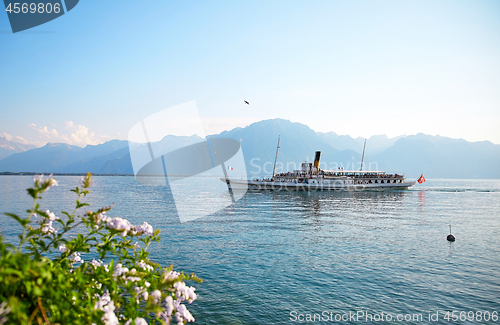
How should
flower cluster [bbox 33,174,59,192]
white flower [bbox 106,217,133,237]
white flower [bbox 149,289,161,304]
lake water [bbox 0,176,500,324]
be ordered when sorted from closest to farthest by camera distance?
flower cluster [bbox 33,174,59,192]
white flower [bbox 149,289,161,304]
white flower [bbox 106,217,133,237]
lake water [bbox 0,176,500,324]

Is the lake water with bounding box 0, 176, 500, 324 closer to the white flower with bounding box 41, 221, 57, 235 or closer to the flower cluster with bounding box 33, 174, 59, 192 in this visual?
the white flower with bounding box 41, 221, 57, 235

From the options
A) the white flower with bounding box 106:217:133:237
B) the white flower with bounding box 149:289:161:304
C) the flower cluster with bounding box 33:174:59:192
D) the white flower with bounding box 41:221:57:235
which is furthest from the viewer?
the white flower with bounding box 41:221:57:235

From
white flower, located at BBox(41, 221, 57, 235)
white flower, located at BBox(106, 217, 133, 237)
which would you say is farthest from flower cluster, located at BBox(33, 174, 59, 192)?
white flower, located at BBox(41, 221, 57, 235)

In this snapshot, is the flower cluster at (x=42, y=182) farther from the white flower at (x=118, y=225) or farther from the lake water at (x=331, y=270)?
the lake water at (x=331, y=270)

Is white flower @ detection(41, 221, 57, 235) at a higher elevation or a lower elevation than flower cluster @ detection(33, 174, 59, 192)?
lower

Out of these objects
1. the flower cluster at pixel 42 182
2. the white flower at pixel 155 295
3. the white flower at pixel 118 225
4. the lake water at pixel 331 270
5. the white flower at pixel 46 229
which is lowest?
the lake water at pixel 331 270

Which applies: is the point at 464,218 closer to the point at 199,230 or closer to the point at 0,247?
the point at 199,230

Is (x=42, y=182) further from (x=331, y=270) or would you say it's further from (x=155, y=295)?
(x=331, y=270)

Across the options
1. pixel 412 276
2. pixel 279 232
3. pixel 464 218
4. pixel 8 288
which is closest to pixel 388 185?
pixel 464 218

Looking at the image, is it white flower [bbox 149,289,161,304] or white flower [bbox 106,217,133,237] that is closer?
white flower [bbox 149,289,161,304]

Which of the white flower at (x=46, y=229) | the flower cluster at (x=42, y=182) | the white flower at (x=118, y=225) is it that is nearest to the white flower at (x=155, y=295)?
the white flower at (x=118, y=225)

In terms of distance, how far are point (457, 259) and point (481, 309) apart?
26.3 feet

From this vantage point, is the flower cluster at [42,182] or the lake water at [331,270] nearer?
the flower cluster at [42,182]

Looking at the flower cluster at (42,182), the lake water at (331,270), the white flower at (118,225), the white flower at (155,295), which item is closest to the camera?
the flower cluster at (42,182)
